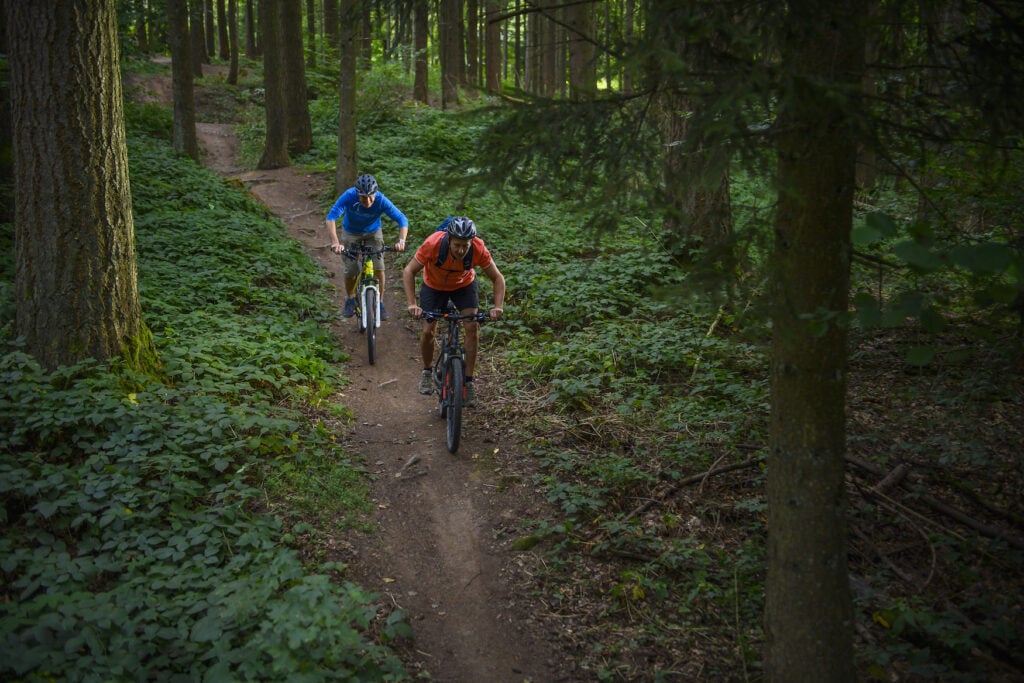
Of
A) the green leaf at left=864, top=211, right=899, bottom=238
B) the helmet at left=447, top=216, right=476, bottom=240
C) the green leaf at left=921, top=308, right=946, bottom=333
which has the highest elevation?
the green leaf at left=864, top=211, right=899, bottom=238

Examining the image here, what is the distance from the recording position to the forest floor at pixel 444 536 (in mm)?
4684

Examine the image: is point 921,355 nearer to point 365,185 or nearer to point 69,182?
point 69,182

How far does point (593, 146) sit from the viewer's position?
363cm

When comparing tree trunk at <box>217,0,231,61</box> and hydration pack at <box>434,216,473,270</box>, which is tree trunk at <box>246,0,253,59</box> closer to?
tree trunk at <box>217,0,231,61</box>

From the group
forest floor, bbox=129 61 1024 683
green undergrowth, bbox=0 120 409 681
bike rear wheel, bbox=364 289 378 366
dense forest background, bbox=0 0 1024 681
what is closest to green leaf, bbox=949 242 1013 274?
dense forest background, bbox=0 0 1024 681

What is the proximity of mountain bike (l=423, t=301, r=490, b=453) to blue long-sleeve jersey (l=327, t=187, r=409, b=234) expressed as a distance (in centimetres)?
298

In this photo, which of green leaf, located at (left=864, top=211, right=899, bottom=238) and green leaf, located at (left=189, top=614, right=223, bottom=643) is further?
green leaf, located at (left=189, top=614, right=223, bottom=643)

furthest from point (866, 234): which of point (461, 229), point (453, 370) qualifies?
point (453, 370)

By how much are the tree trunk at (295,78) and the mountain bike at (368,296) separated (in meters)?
12.2

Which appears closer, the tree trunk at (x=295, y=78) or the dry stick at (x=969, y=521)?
the dry stick at (x=969, y=521)

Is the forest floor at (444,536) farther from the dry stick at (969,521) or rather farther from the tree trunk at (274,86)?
the tree trunk at (274,86)

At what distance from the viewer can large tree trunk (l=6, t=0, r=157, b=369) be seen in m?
5.97

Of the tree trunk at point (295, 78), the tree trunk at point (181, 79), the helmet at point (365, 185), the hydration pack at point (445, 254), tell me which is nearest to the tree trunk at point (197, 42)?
the tree trunk at point (295, 78)

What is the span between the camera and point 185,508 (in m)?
5.21
